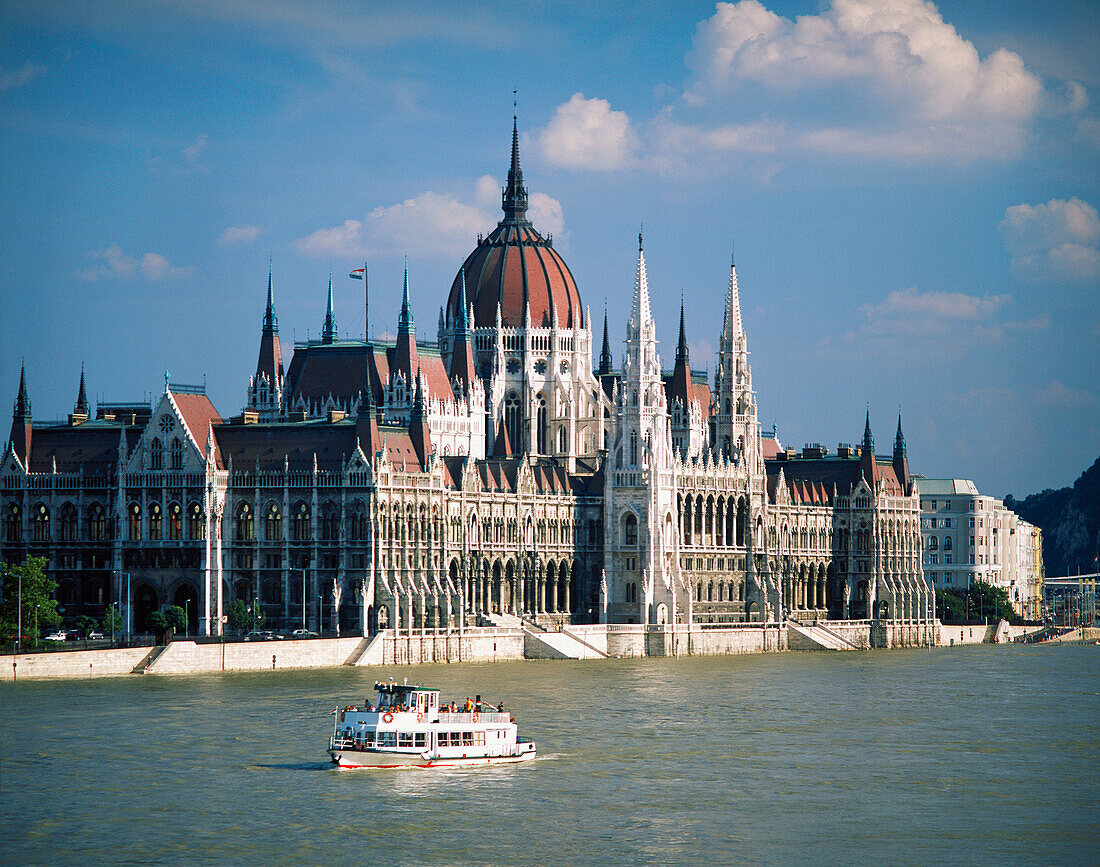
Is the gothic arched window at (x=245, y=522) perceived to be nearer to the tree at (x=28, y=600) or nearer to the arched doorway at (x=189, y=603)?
the arched doorway at (x=189, y=603)

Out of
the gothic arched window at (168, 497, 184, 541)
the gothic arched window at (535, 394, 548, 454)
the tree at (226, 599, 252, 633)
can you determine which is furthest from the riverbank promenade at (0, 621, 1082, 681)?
the gothic arched window at (535, 394, 548, 454)

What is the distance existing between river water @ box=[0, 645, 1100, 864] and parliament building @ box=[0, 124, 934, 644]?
2316cm

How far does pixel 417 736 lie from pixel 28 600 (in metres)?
49.3

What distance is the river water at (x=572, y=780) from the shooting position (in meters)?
74.3

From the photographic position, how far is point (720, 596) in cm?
18625

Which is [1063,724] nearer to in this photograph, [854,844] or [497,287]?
[854,844]

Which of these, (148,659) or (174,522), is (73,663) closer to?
(148,659)

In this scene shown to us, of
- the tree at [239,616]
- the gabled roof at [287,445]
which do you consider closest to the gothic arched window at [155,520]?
the gabled roof at [287,445]

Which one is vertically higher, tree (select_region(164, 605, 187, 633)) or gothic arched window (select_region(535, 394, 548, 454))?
gothic arched window (select_region(535, 394, 548, 454))

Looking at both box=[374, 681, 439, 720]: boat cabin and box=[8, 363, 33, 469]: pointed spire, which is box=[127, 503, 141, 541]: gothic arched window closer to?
box=[8, 363, 33, 469]: pointed spire

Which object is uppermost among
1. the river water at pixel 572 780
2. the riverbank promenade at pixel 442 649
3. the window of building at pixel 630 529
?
the window of building at pixel 630 529

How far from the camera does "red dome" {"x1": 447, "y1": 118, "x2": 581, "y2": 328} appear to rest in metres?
194

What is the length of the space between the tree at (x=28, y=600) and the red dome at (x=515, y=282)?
206 ft

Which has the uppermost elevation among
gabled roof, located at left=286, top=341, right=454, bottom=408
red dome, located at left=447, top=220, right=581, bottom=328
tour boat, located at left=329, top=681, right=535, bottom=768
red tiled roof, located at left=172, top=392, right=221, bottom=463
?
red dome, located at left=447, top=220, right=581, bottom=328
